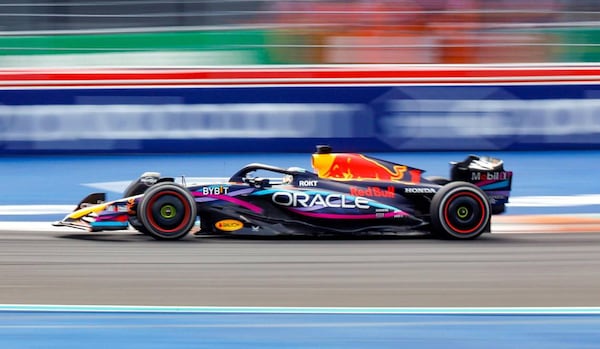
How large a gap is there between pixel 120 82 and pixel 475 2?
4.24m

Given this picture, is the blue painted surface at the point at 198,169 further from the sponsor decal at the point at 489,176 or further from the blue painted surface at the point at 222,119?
the sponsor decal at the point at 489,176

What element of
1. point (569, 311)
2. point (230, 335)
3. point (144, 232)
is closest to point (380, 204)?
point (144, 232)

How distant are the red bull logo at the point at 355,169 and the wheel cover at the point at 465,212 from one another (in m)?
0.38

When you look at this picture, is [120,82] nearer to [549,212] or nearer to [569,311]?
[549,212]

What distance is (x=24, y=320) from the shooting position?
510cm

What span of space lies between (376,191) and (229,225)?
1.11 m

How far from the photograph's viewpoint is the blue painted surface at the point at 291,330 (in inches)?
184

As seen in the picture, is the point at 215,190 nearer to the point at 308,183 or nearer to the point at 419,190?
the point at 308,183

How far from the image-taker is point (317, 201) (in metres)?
7.54

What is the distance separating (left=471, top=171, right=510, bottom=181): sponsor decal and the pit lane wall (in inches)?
162

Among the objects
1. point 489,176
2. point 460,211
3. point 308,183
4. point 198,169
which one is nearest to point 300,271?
point 308,183

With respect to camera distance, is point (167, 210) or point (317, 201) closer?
point (167, 210)

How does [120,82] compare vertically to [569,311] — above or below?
above

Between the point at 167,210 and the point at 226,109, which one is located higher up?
the point at 226,109
